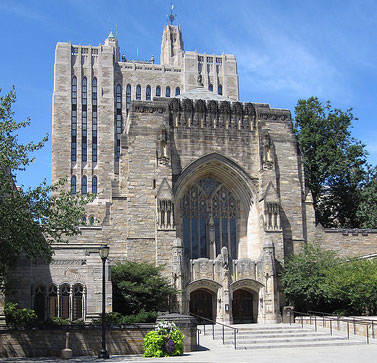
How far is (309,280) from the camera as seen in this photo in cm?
2839

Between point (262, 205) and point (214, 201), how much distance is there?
2915 millimetres

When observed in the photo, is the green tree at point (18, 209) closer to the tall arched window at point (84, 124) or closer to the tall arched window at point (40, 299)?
the tall arched window at point (40, 299)

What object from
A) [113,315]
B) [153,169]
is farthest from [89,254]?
[153,169]

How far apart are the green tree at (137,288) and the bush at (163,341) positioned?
19.8ft

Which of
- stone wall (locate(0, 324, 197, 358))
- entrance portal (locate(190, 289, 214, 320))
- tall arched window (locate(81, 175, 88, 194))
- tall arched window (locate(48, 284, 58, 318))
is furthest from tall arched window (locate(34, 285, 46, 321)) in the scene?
tall arched window (locate(81, 175, 88, 194))

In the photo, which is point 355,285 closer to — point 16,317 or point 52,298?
point 52,298

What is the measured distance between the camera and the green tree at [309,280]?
93.2ft

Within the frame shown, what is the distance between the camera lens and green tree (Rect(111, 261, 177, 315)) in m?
25.3

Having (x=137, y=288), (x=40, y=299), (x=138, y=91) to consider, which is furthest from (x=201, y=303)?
(x=138, y=91)

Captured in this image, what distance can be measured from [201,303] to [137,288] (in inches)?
235

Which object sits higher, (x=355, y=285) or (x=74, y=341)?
(x=355, y=285)

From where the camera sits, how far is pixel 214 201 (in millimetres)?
32656

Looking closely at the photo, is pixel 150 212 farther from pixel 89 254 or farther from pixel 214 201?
pixel 89 254

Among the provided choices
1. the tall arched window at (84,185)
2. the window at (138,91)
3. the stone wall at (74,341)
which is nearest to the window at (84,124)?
the tall arched window at (84,185)
